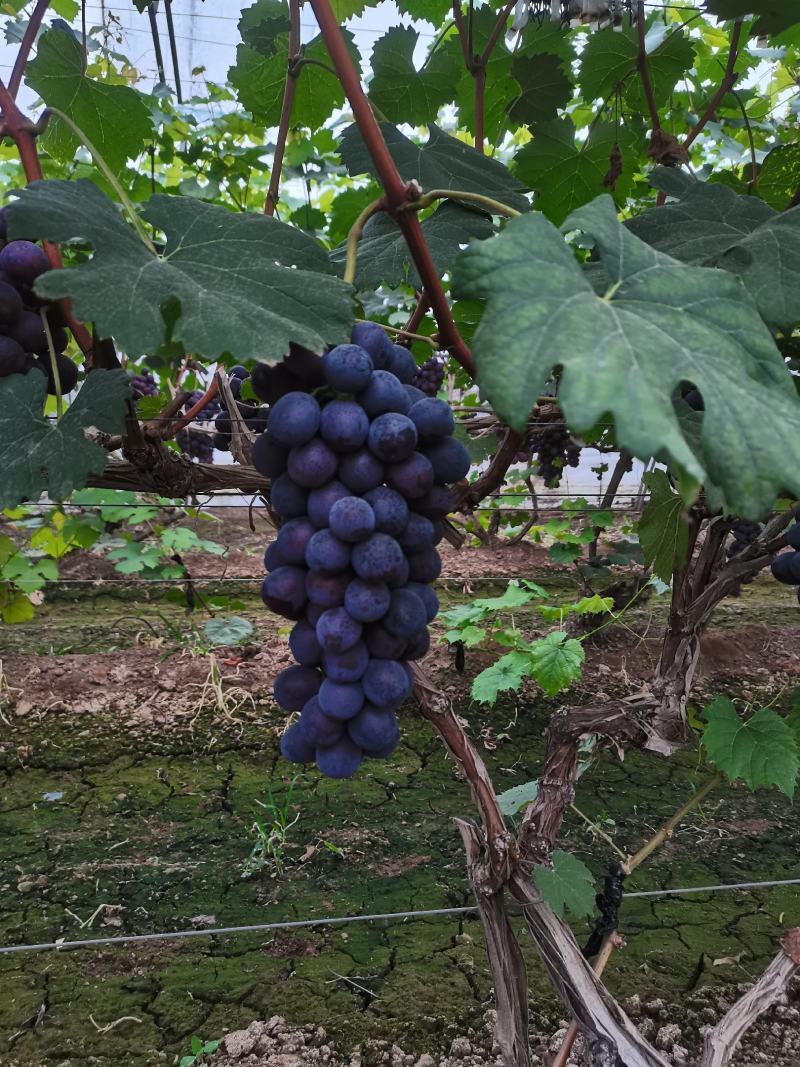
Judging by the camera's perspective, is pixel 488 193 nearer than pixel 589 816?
Yes

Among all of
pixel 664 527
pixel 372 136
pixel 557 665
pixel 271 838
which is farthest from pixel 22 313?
pixel 557 665

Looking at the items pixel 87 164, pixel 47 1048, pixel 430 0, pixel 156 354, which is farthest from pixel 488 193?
pixel 87 164

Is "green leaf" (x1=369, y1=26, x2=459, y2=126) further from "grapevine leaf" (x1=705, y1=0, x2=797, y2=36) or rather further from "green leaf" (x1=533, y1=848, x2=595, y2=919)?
"green leaf" (x1=533, y1=848, x2=595, y2=919)

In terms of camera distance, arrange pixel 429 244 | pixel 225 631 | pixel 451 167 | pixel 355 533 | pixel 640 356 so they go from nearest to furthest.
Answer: pixel 640 356 → pixel 355 533 → pixel 429 244 → pixel 451 167 → pixel 225 631

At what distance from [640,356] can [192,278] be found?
42cm

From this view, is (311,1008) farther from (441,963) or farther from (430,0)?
(430,0)

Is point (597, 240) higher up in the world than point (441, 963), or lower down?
higher up

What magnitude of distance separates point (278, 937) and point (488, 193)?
1840mm

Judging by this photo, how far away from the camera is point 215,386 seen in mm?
1478

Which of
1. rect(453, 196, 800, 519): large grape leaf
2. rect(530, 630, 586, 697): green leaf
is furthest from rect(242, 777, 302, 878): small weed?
rect(453, 196, 800, 519): large grape leaf

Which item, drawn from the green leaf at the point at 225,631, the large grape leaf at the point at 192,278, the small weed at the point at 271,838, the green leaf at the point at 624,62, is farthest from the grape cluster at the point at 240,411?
the green leaf at the point at 225,631

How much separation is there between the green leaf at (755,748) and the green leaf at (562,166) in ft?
3.61

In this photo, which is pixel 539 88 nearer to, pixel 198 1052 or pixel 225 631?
pixel 198 1052

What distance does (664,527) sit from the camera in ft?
5.11
